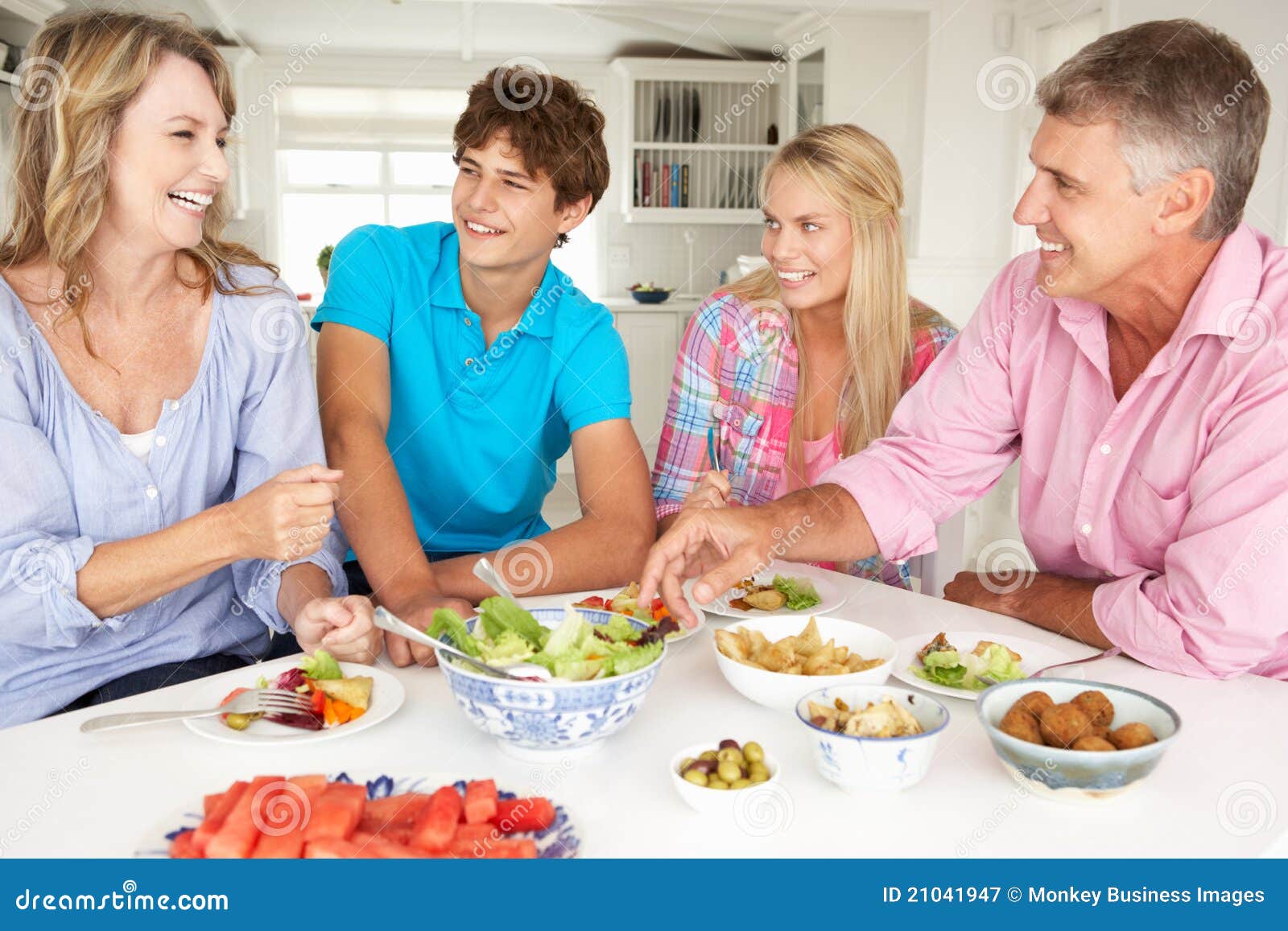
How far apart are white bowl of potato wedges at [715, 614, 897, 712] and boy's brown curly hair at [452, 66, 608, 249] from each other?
3.94 feet

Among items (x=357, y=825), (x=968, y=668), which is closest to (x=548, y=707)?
(x=357, y=825)

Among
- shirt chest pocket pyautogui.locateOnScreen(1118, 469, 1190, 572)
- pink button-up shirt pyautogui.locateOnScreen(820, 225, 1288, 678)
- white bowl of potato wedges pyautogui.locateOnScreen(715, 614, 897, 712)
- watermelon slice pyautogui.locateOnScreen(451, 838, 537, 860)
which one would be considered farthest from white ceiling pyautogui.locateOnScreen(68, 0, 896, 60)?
watermelon slice pyautogui.locateOnScreen(451, 838, 537, 860)

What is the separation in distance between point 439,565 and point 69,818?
818 mm

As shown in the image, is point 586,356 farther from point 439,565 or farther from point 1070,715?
point 1070,715

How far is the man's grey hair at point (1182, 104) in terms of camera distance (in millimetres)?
1581

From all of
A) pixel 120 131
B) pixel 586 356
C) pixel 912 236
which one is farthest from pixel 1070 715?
pixel 912 236

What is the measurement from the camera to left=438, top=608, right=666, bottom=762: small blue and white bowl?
1.07m

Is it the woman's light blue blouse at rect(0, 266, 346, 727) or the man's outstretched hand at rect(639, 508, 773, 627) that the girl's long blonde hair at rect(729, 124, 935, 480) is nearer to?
the man's outstretched hand at rect(639, 508, 773, 627)

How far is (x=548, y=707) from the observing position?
1067mm

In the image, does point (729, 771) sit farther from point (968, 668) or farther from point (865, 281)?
point (865, 281)

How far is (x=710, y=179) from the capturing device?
7363 mm

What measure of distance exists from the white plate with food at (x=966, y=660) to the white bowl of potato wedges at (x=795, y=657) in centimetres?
6

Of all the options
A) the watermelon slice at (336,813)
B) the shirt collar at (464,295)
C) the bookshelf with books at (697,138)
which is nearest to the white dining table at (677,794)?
the watermelon slice at (336,813)
